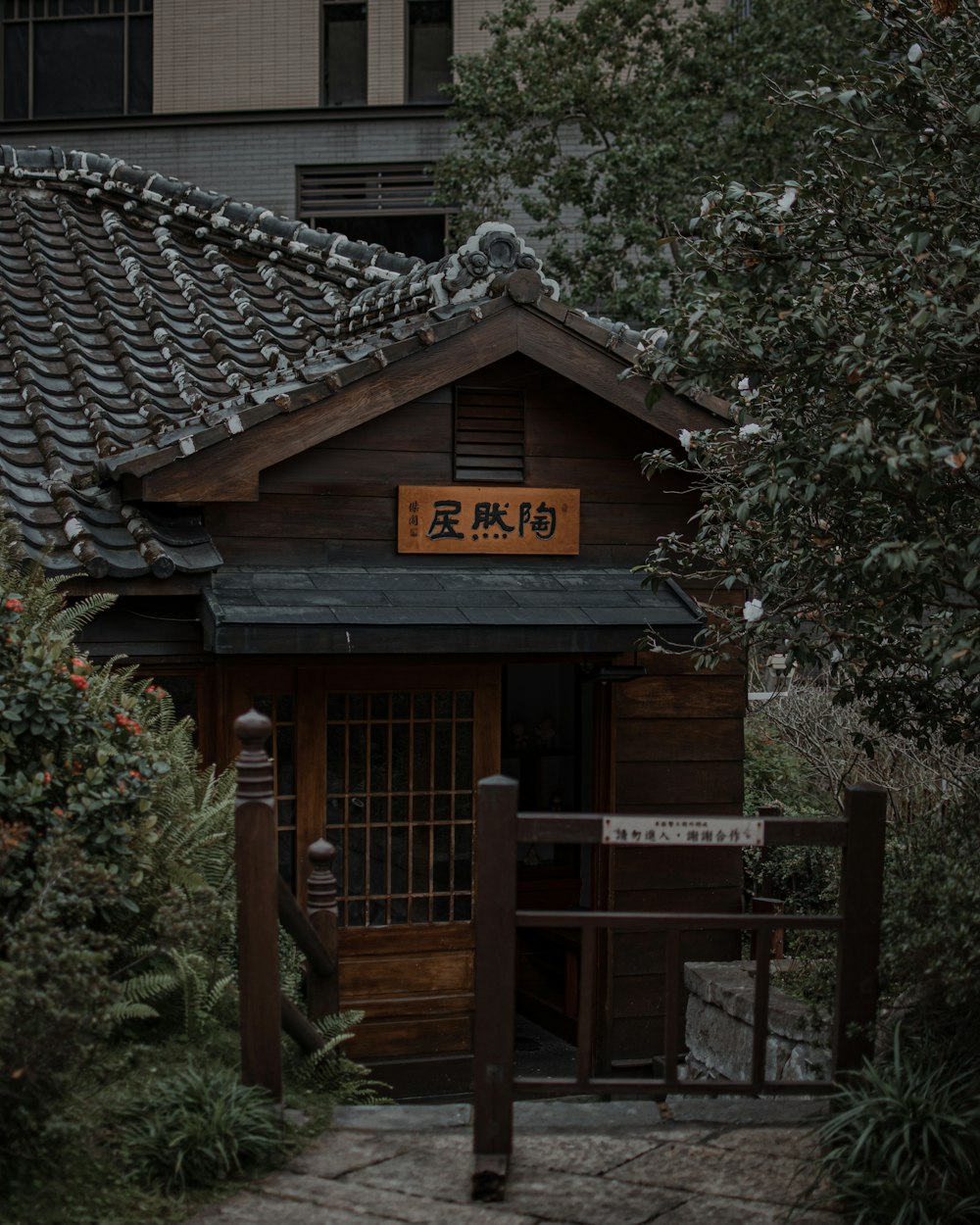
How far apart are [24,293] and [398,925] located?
5.24m

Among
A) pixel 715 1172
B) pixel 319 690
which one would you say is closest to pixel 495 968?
pixel 715 1172

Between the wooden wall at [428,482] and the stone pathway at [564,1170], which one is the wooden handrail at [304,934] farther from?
the wooden wall at [428,482]

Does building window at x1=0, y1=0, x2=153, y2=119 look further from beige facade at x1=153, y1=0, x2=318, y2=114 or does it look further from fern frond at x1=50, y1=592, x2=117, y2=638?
fern frond at x1=50, y1=592, x2=117, y2=638

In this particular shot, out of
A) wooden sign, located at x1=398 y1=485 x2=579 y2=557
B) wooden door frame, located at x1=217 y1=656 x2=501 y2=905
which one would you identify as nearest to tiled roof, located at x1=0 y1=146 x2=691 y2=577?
wooden door frame, located at x1=217 y1=656 x2=501 y2=905

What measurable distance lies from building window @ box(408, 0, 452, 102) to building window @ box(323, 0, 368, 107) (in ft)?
2.48

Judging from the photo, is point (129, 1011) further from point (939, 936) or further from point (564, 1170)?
point (939, 936)

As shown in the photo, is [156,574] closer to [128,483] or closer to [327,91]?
[128,483]

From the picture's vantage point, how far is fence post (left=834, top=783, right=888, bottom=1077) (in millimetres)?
4977

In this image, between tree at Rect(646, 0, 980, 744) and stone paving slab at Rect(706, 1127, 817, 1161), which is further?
tree at Rect(646, 0, 980, 744)

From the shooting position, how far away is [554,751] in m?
12.6

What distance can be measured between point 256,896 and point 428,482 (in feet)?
13.8

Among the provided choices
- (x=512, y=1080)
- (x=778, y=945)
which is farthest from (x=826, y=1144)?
(x=778, y=945)

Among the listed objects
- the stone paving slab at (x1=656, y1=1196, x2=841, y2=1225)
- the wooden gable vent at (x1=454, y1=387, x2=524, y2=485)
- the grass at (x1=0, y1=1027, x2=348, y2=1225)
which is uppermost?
the wooden gable vent at (x1=454, y1=387, x2=524, y2=485)

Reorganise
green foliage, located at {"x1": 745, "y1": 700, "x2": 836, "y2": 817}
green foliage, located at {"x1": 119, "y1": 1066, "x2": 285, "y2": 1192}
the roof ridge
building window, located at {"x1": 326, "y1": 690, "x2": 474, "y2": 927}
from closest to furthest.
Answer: green foliage, located at {"x1": 119, "y1": 1066, "x2": 285, "y2": 1192}, building window, located at {"x1": 326, "y1": 690, "x2": 474, "y2": 927}, the roof ridge, green foliage, located at {"x1": 745, "y1": 700, "x2": 836, "y2": 817}
